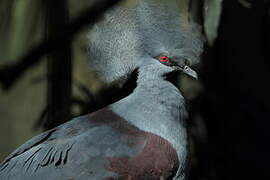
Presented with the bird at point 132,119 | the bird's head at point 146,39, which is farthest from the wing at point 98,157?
the bird's head at point 146,39

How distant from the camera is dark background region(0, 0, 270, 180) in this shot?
3.31 m

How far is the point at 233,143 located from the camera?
3459 mm

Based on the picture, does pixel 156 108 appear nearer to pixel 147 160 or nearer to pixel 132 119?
pixel 132 119

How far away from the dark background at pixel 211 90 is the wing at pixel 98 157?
1.04 metres

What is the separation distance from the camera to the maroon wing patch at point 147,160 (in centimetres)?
211

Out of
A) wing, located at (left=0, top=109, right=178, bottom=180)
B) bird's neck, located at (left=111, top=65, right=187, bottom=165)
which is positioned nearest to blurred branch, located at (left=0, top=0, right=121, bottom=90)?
bird's neck, located at (left=111, top=65, right=187, bottom=165)

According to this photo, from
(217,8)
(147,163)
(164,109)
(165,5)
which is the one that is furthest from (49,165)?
(217,8)

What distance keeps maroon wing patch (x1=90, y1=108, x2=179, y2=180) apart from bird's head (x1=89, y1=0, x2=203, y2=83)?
0.32 m

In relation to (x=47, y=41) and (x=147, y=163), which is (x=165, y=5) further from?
(x=47, y=41)

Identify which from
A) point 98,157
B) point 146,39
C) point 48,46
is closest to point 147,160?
point 98,157

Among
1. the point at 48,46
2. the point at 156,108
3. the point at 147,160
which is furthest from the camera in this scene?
the point at 48,46

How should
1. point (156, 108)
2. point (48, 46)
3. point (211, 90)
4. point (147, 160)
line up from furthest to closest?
1. point (211, 90)
2. point (48, 46)
3. point (156, 108)
4. point (147, 160)

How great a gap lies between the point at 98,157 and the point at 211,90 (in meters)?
1.47

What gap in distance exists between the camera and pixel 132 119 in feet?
7.39
